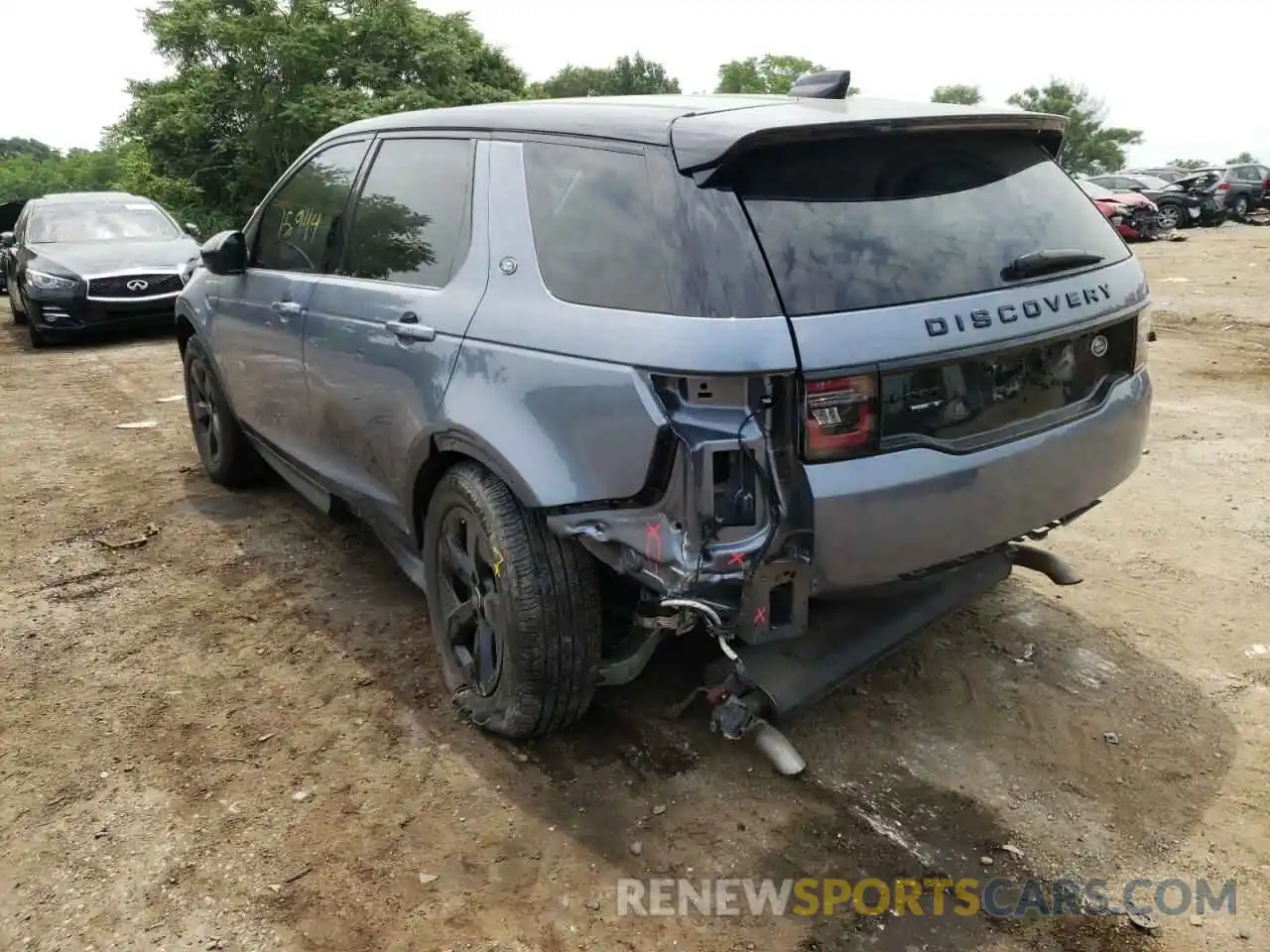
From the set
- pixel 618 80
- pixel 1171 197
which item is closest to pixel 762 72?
pixel 618 80

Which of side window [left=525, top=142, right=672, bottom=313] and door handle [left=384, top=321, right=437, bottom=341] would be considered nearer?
side window [left=525, top=142, right=672, bottom=313]

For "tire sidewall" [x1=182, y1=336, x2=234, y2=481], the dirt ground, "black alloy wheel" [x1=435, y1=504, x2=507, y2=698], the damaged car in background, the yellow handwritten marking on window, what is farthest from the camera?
the damaged car in background

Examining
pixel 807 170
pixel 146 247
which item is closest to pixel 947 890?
pixel 807 170

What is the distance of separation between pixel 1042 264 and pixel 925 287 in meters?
0.46

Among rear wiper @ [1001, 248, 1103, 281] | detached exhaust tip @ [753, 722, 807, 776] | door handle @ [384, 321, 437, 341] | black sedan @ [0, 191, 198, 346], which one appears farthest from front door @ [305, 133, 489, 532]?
black sedan @ [0, 191, 198, 346]

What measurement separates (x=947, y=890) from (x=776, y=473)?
1.13m

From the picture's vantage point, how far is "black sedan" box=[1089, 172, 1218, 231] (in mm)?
24875

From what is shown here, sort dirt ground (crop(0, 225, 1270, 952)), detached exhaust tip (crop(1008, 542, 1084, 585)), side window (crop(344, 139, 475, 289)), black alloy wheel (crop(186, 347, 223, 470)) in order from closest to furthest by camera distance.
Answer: dirt ground (crop(0, 225, 1270, 952))
side window (crop(344, 139, 475, 289))
detached exhaust tip (crop(1008, 542, 1084, 585))
black alloy wheel (crop(186, 347, 223, 470))

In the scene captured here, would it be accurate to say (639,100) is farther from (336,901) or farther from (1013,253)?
(336,901)

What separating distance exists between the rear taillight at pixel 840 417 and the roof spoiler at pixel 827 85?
119 centimetres

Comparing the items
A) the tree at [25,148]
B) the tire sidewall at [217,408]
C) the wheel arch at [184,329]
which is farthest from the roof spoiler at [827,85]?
the tree at [25,148]

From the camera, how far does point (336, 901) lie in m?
2.47

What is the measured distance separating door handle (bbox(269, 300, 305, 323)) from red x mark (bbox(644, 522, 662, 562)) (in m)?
2.12

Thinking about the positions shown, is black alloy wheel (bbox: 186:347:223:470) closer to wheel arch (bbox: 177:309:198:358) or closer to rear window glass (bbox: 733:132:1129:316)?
wheel arch (bbox: 177:309:198:358)
